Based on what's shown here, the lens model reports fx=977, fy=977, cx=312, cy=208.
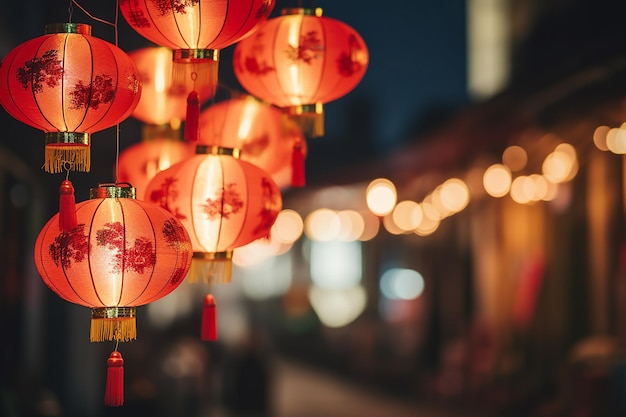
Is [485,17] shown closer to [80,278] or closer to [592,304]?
[592,304]

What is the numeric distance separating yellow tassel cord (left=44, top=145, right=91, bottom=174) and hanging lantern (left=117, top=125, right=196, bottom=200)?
168cm

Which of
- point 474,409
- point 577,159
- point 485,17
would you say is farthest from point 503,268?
point 485,17

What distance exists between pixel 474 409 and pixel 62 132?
42.0 feet

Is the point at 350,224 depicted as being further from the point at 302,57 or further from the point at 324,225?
the point at 302,57

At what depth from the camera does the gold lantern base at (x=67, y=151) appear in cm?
464

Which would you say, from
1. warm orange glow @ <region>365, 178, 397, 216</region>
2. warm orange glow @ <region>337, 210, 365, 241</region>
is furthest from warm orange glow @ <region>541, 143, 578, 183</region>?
warm orange glow @ <region>337, 210, 365, 241</region>

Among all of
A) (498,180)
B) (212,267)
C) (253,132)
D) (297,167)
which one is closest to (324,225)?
(498,180)

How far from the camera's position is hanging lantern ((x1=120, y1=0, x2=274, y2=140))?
4.78m

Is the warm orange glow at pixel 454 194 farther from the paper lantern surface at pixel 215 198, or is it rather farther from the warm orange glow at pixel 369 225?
the paper lantern surface at pixel 215 198

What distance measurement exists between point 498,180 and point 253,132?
1083 cm

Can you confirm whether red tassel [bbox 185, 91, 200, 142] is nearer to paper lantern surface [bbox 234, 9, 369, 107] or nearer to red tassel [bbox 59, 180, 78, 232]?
paper lantern surface [bbox 234, 9, 369, 107]

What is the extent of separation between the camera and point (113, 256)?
4516 millimetres

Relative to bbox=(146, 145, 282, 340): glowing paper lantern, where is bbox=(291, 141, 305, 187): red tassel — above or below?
above

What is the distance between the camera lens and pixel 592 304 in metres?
14.3
